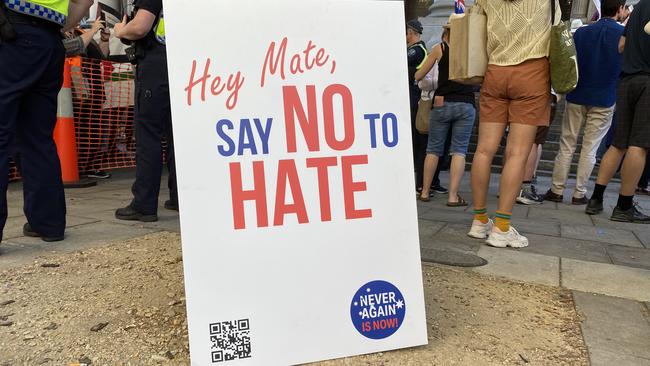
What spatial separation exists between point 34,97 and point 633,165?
14.7ft

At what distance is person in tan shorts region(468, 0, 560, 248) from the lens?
307 cm

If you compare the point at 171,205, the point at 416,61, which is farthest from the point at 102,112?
the point at 416,61

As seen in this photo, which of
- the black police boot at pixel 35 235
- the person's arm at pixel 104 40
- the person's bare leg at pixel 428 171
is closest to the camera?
the black police boot at pixel 35 235

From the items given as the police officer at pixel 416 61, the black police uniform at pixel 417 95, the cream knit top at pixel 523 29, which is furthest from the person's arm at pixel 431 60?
the cream knit top at pixel 523 29

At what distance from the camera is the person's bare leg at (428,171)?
490 centimetres

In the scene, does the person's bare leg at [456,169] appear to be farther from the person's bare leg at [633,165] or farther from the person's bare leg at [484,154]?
the person's bare leg at [633,165]

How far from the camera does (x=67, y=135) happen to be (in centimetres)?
516

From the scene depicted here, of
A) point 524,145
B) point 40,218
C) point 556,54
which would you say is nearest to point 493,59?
point 556,54

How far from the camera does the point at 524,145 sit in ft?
10.3

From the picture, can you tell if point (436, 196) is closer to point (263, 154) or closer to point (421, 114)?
point (421, 114)

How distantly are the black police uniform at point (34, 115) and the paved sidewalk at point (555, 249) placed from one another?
23 centimetres

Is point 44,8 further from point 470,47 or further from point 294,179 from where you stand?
point 470,47

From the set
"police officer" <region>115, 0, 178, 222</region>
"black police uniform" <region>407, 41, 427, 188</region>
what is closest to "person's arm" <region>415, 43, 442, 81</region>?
"black police uniform" <region>407, 41, 427, 188</region>

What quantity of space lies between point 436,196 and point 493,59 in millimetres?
2480
